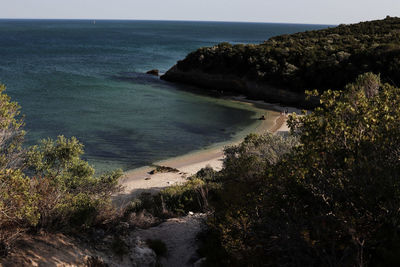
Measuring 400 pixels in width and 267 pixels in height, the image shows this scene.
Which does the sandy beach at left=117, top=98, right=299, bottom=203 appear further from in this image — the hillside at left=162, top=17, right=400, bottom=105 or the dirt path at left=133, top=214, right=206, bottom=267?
the hillside at left=162, top=17, right=400, bottom=105

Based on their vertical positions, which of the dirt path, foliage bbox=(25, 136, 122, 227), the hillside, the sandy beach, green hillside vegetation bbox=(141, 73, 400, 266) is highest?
the hillside

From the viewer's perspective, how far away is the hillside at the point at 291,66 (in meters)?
43.2

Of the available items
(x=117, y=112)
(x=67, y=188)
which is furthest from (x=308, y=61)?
(x=67, y=188)

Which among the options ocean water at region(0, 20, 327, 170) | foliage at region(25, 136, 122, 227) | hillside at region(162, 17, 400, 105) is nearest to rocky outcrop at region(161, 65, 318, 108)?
hillside at region(162, 17, 400, 105)

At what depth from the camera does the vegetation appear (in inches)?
331

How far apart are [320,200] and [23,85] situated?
50580mm

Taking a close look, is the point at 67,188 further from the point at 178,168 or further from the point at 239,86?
the point at 239,86

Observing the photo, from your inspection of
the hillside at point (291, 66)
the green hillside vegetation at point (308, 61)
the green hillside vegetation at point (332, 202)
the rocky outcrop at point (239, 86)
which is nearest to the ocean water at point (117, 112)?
the rocky outcrop at point (239, 86)

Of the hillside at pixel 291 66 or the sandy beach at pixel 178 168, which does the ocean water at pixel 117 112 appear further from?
the hillside at pixel 291 66

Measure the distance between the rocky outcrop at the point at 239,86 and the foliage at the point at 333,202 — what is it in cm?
3441

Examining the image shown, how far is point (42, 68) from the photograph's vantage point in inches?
2544

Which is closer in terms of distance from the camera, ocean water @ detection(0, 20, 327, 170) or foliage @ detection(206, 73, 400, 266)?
foliage @ detection(206, 73, 400, 266)

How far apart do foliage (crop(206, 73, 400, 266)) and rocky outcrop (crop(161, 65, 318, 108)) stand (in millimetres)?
34411

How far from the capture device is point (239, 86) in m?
52.1
